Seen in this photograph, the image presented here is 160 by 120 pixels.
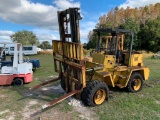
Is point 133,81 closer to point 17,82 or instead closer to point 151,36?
point 17,82

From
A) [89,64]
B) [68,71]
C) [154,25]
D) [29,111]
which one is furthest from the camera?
[154,25]

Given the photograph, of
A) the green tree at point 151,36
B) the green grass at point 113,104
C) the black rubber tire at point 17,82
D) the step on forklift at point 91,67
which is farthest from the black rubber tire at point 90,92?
the green tree at point 151,36

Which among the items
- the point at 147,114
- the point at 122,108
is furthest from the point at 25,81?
the point at 147,114

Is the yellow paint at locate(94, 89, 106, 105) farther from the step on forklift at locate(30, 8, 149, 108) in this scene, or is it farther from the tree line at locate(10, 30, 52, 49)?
the tree line at locate(10, 30, 52, 49)

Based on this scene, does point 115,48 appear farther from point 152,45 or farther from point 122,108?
point 152,45

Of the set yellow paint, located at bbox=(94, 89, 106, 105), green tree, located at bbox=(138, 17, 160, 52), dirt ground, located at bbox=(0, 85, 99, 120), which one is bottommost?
dirt ground, located at bbox=(0, 85, 99, 120)

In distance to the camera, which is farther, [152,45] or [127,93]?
[152,45]

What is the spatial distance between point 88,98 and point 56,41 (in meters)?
2.10

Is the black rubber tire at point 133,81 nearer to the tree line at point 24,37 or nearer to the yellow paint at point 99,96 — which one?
the yellow paint at point 99,96

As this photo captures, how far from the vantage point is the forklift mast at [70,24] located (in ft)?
17.0

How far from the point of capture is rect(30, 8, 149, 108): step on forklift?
17.3 feet

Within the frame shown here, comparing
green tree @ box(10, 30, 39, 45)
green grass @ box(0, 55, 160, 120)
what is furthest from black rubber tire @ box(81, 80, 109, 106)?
green tree @ box(10, 30, 39, 45)

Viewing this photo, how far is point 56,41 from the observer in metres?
6.07

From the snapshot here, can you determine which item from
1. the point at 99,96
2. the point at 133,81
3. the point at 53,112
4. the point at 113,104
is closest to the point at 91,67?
the point at 99,96
